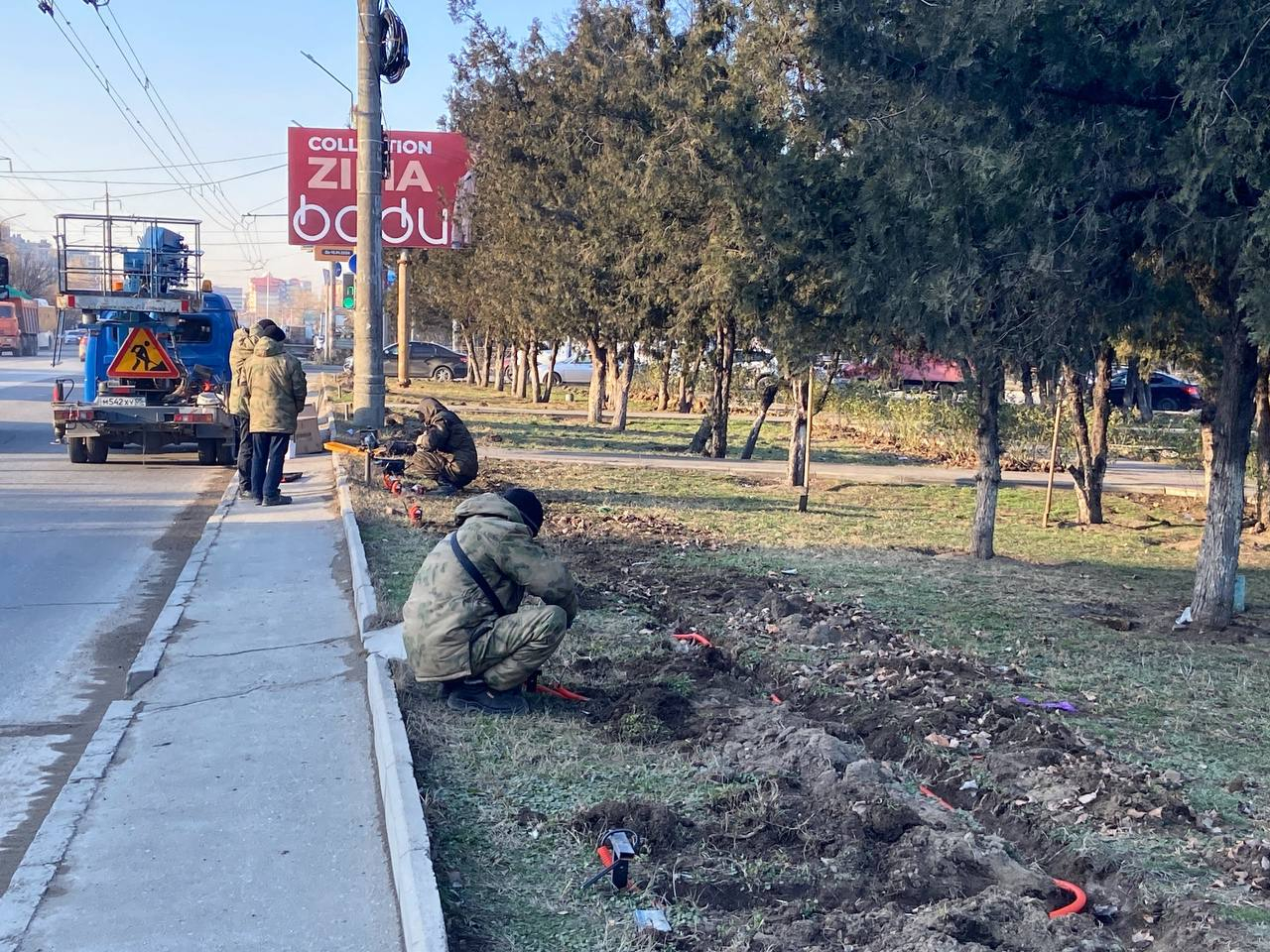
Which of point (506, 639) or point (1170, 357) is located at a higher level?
point (1170, 357)

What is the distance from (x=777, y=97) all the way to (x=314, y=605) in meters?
8.46

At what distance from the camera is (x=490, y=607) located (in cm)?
607

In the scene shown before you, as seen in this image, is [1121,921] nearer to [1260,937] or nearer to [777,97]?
[1260,937]

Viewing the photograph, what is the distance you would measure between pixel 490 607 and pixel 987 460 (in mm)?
6966

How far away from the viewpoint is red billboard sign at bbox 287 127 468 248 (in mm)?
23484

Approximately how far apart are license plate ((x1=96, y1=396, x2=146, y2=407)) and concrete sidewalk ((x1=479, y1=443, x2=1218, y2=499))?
5564 mm

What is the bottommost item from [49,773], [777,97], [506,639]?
[49,773]

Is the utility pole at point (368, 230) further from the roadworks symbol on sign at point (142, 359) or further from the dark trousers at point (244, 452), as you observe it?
the roadworks symbol on sign at point (142, 359)

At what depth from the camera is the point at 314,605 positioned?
8719 millimetres

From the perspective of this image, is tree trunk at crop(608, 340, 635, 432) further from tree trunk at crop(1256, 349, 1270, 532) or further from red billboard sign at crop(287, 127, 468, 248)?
tree trunk at crop(1256, 349, 1270, 532)

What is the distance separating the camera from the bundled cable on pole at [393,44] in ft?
49.8

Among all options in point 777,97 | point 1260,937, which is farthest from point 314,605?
point 777,97

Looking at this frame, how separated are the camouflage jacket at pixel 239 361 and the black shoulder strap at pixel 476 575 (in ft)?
25.6

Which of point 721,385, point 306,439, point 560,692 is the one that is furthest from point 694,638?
point 721,385
